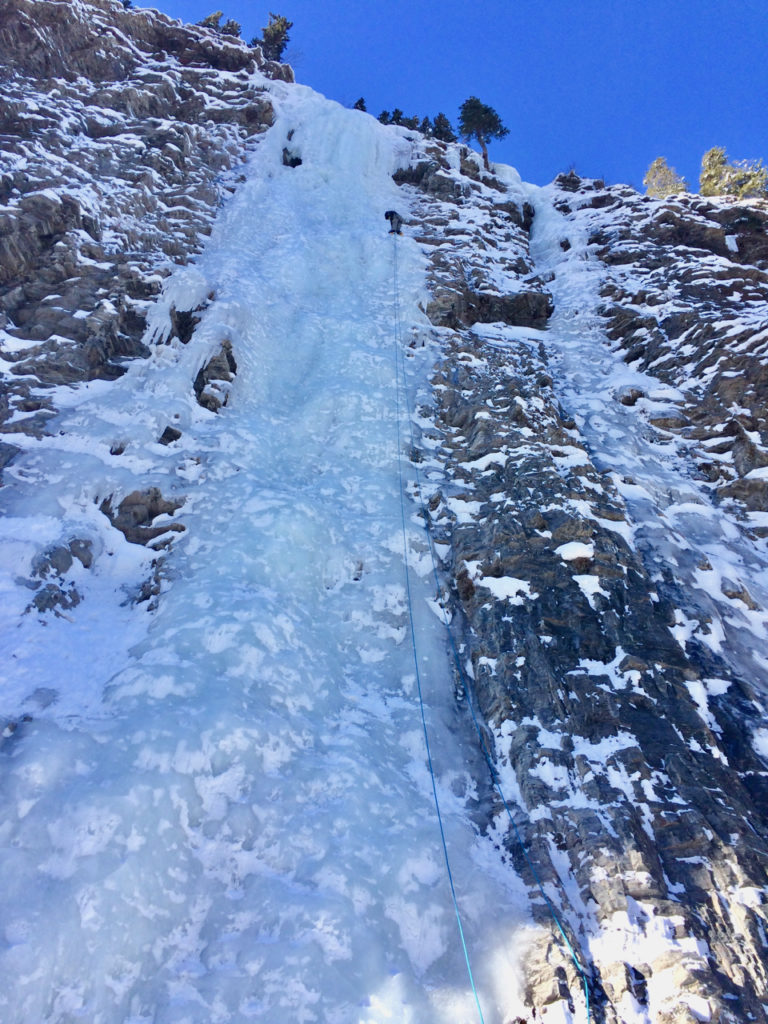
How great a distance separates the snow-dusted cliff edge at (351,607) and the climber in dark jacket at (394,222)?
1.19 meters

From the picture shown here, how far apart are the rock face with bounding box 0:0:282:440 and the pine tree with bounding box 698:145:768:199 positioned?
1830 cm

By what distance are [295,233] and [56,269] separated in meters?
7.58

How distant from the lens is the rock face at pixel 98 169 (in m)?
10.6

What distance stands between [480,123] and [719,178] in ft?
36.1

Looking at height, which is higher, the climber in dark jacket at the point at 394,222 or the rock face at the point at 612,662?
the climber in dark jacket at the point at 394,222

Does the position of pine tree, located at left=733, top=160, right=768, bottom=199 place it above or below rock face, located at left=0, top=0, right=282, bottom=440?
above

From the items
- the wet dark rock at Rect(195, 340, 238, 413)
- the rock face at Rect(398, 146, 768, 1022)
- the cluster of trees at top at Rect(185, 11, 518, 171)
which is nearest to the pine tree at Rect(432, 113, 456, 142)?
the cluster of trees at top at Rect(185, 11, 518, 171)

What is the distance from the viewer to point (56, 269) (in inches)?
454

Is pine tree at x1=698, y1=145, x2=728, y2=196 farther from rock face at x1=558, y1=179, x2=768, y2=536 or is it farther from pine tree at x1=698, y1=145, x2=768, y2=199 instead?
rock face at x1=558, y1=179, x2=768, y2=536

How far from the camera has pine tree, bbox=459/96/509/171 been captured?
2623cm

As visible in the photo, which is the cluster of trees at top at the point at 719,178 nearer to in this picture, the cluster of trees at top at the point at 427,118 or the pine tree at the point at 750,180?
the pine tree at the point at 750,180

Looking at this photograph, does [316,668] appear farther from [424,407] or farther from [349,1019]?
[424,407]

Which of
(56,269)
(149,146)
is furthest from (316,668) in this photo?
(149,146)

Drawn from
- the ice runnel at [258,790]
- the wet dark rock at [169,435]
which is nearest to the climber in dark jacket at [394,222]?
the ice runnel at [258,790]
